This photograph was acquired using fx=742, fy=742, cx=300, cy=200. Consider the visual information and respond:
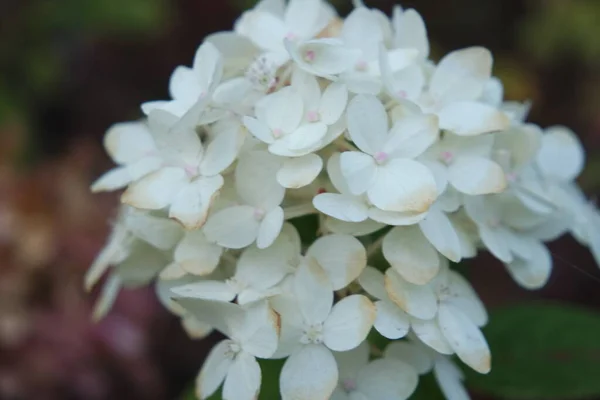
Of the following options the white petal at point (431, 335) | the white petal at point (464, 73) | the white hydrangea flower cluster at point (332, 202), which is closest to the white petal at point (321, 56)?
the white hydrangea flower cluster at point (332, 202)

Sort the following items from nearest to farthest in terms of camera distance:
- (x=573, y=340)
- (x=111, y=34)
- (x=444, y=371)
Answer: (x=444, y=371) → (x=573, y=340) → (x=111, y=34)

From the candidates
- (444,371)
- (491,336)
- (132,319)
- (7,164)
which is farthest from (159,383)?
(444,371)

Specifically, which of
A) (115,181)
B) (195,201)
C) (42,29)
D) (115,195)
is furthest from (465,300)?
(42,29)

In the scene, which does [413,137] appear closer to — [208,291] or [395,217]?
[395,217]

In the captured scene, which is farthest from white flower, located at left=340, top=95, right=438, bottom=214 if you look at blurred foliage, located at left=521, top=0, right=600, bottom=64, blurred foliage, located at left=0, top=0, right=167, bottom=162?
blurred foliage, located at left=521, top=0, right=600, bottom=64

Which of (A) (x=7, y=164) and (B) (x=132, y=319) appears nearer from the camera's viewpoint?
(B) (x=132, y=319)

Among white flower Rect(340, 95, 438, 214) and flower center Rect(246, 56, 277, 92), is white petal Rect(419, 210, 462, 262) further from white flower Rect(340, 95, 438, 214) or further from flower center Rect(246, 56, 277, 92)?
flower center Rect(246, 56, 277, 92)

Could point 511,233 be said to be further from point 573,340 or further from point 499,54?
point 499,54
